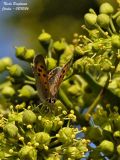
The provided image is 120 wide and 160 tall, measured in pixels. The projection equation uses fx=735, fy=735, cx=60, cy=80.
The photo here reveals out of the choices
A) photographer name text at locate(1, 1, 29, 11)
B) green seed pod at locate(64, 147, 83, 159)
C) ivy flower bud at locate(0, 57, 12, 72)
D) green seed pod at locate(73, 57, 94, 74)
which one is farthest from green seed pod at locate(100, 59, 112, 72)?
photographer name text at locate(1, 1, 29, 11)

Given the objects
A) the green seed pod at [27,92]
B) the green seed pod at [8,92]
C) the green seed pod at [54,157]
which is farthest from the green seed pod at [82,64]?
the green seed pod at [54,157]

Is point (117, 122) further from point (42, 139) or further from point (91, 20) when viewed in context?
point (91, 20)

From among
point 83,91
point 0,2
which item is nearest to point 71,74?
point 83,91

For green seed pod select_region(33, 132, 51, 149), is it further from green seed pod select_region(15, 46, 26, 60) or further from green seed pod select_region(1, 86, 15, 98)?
green seed pod select_region(15, 46, 26, 60)

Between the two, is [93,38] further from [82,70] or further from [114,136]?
[114,136]

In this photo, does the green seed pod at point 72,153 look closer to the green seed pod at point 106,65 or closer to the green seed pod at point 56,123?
the green seed pod at point 56,123

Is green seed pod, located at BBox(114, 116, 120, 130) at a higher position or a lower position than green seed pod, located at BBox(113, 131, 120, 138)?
higher

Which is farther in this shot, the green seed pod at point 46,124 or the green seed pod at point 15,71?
the green seed pod at point 15,71
